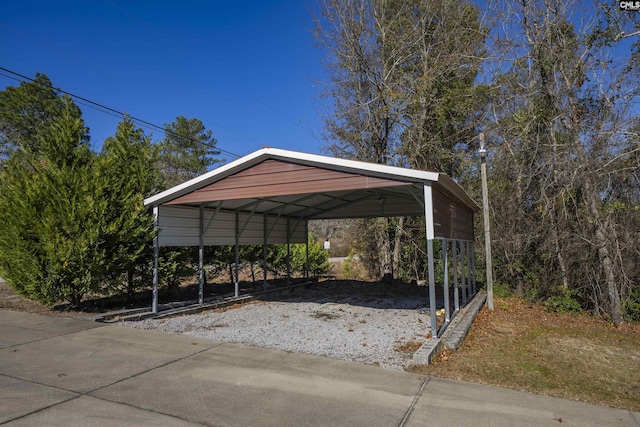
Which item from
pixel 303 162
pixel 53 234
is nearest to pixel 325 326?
pixel 303 162

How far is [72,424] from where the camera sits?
3.08 metres

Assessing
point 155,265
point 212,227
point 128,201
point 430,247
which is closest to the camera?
point 430,247

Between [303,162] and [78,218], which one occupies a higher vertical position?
[303,162]

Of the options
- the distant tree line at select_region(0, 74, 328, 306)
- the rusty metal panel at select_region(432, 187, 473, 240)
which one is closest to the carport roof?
the rusty metal panel at select_region(432, 187, 473, 240)

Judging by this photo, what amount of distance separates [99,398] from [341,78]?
1456 cm

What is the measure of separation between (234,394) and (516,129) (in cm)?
1056

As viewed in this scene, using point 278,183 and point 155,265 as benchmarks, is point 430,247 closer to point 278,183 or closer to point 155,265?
point 278,183

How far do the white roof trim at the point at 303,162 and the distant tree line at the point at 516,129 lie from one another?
3.35 m

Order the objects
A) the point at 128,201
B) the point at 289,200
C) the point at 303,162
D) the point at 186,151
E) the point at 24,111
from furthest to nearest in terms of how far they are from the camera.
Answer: the point at 186,151, the point at 24,111, the point at 289,200, the point at 128,201, the point at 303,162

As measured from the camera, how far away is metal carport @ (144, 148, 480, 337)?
6492 mm

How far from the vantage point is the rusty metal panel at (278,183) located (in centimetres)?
668

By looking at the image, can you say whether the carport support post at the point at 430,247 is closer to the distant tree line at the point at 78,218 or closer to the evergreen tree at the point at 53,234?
the distant tree line at the point at 78,218

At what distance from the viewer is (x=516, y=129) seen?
36.4 feet

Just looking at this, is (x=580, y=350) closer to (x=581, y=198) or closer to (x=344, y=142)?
(x=581, y=198)
